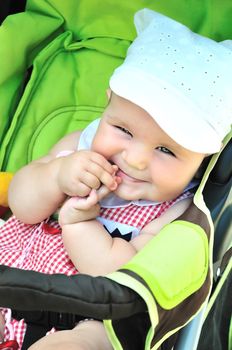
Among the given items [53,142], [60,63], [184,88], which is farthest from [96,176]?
[60,63]

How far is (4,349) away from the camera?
4.07 feet

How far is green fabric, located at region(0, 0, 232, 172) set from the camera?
5.51ft

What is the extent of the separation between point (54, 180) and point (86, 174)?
0.11 m

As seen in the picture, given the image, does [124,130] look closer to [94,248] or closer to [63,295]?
[94,248]

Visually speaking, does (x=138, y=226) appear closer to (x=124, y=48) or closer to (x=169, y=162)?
(x=169, y=162)

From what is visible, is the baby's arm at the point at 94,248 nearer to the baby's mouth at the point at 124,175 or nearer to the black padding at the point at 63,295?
the baby's mouth at the point at 124,175

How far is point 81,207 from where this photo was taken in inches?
51.3

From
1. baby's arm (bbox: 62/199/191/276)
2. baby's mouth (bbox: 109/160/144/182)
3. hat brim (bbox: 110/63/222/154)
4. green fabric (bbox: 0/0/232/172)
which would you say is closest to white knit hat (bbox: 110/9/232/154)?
hat brim (bbox: 110/63/222/154)

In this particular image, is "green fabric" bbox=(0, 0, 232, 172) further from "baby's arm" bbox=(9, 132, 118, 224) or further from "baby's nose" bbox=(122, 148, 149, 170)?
"baby's nose" bbox=(122, 148, 149, 170)

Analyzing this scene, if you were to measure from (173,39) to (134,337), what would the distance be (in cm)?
59

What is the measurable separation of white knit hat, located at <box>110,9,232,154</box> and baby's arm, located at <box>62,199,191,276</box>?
0.24 m

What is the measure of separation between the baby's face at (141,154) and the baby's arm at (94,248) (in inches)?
3.8

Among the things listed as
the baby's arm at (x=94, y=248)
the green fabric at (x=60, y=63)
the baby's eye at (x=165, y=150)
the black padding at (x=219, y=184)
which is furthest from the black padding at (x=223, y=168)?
the green fabric at (x=60, y=63)

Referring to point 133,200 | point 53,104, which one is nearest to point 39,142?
point 53,104
